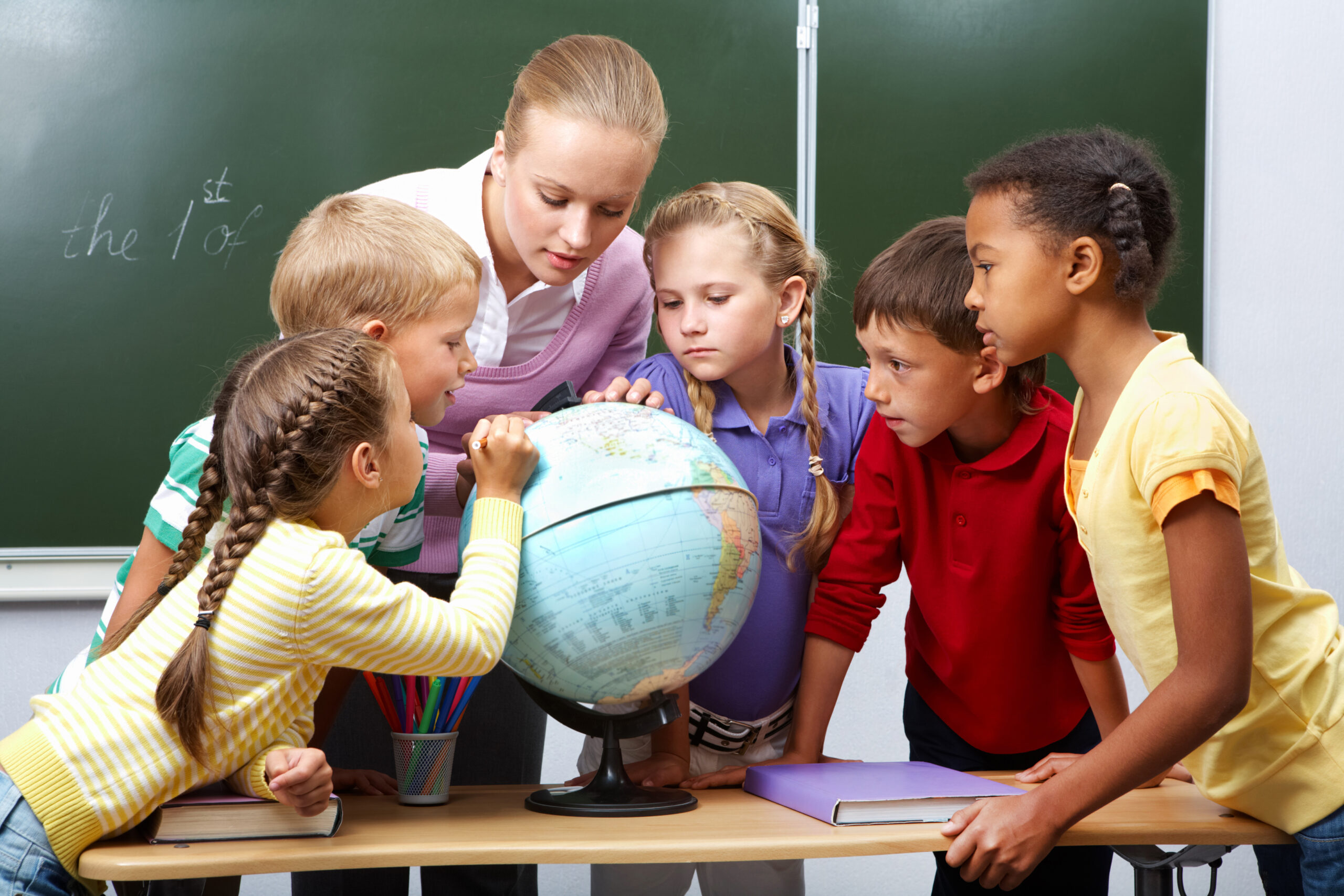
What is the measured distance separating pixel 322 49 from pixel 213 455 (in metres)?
1.60

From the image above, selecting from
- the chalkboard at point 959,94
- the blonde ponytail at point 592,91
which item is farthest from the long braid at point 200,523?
the chalkboard at point 959,94

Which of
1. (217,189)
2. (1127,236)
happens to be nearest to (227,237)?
(217,189)

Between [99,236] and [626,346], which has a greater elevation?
[99,236]

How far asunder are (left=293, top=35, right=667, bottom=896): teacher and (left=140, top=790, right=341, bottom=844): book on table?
46cm

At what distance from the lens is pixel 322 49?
2.45 metres

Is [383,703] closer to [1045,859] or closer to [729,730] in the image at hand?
[729,730]

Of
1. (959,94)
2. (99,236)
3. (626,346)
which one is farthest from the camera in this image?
(959,94)

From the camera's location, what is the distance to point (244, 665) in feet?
3.48

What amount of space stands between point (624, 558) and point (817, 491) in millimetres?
539

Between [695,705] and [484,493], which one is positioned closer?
[484,493]

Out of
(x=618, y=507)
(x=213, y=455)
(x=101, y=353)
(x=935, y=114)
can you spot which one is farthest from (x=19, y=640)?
(x=935, y=114)

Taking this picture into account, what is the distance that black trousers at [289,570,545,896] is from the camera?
1.60 meters

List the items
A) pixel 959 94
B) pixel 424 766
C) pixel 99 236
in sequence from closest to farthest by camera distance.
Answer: pixel 424 766
pixel 99 236
pixel 959 94

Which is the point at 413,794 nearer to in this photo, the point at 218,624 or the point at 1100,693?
the point at 218,624
